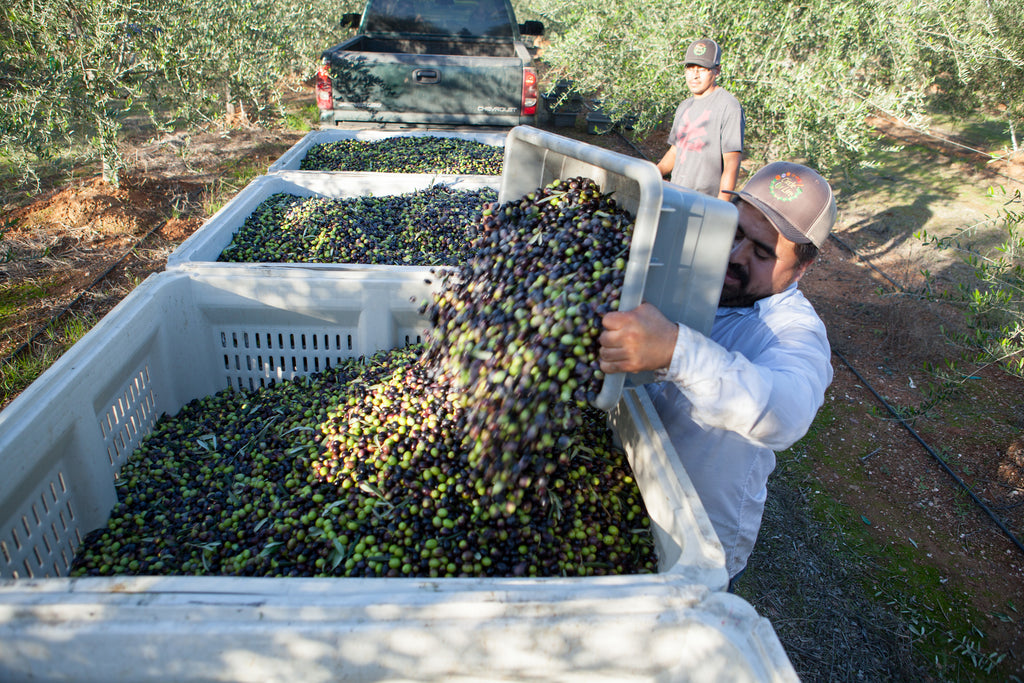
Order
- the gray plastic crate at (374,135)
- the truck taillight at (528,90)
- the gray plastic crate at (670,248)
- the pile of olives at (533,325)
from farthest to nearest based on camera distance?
the truck taillight at (528,90), the gray plastic crate at (374,135), the pile of olives at (533,325), the gray plastic crate at (670,248)

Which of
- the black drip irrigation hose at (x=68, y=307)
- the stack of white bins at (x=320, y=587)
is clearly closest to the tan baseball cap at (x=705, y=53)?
the stack of white bins at (x=320, y=587)

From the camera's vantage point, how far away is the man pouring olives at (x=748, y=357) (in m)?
1.80

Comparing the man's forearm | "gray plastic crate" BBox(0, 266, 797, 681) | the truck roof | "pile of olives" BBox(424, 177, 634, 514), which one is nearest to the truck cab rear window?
the truck roof

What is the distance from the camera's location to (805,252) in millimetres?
2199

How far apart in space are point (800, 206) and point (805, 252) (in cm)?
19

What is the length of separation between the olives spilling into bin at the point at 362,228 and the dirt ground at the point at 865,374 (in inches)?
91.9

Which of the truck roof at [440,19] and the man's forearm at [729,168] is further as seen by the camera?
the truck roof at [440,19]

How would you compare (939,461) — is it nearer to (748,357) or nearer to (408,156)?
(748,357)

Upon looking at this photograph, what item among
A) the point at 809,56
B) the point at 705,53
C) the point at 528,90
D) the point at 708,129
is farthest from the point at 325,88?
the point at 809,56

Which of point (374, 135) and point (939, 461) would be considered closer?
point (939, 461)

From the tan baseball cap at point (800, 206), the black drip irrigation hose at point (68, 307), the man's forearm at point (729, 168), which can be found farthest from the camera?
the man's forearm at point (729, 168)

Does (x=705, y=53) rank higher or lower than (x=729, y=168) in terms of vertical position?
higher

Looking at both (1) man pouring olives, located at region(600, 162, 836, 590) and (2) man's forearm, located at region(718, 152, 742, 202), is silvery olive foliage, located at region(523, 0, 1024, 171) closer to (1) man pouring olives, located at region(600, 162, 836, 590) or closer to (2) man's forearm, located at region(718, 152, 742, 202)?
(2) man's forearm, located at region(718, 152, 742, 202)

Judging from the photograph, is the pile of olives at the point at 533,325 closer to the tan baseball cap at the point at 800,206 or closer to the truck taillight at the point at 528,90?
the tan baseball cap at the point at 800,206
